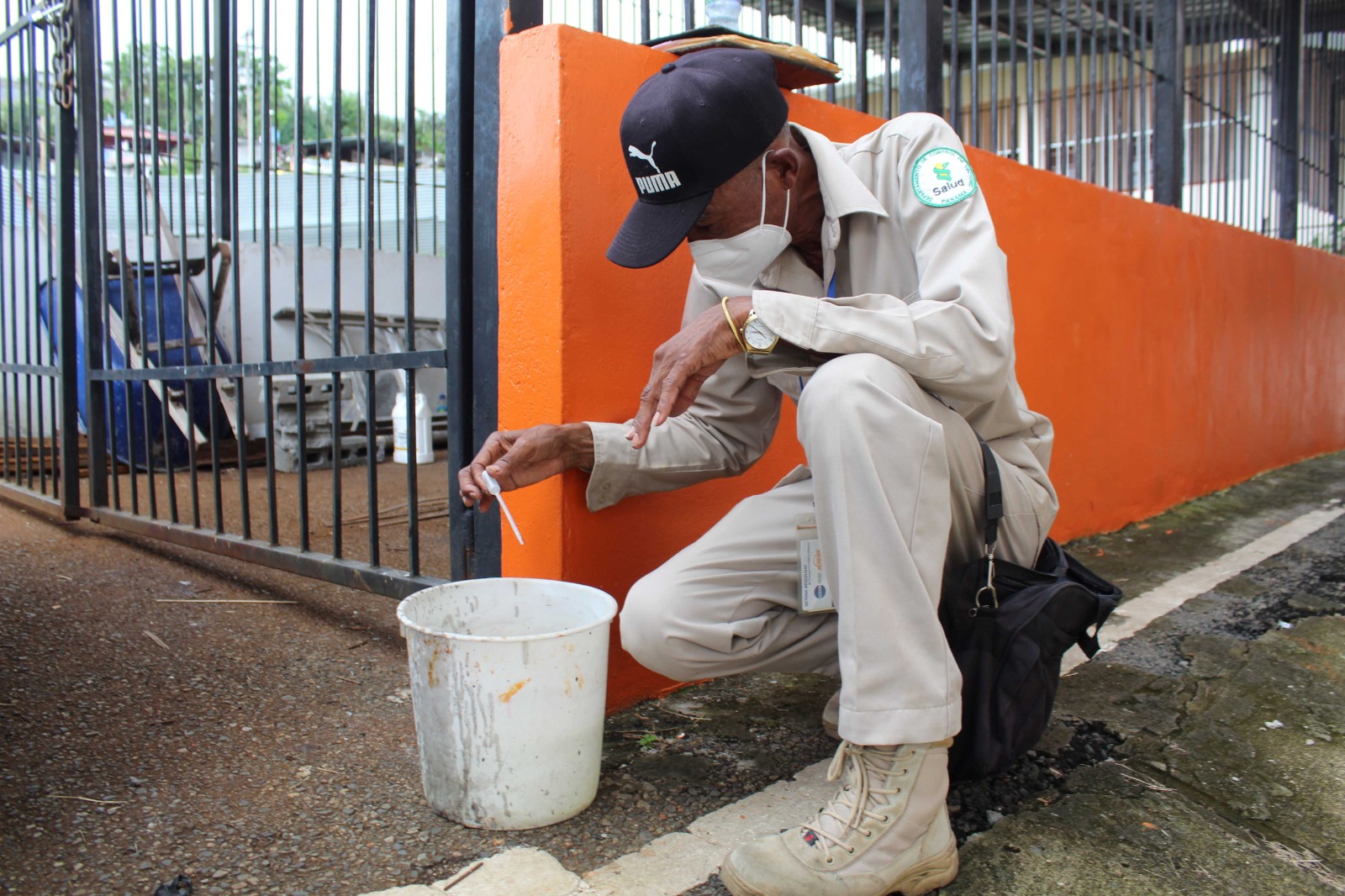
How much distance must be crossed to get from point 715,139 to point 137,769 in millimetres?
1521

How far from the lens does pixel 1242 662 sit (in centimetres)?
238

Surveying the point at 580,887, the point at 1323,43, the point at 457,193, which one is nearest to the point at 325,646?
the point at 457,193

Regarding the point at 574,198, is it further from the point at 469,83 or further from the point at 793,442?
the point at 793,442

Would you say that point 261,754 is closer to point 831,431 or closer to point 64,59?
point 831,431

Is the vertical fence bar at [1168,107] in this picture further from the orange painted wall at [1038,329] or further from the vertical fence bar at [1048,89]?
the vertical fence bar at [1048,89]

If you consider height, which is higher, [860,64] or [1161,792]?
[860,64]

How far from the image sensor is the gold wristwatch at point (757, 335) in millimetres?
1514

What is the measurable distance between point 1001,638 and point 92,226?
12.5 feet

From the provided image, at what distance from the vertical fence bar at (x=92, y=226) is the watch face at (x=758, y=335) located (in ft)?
10.7

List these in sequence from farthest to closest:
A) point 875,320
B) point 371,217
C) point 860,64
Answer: point 860,64 → point 371,217 → point 875,320

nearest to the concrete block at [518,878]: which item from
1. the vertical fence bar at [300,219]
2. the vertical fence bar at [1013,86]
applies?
the vertical fence bar at [300,219]

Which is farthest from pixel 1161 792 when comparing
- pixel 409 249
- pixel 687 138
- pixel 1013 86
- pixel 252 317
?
pixel 252 317

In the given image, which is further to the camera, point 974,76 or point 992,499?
point 974,76

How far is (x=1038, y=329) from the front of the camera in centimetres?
349
